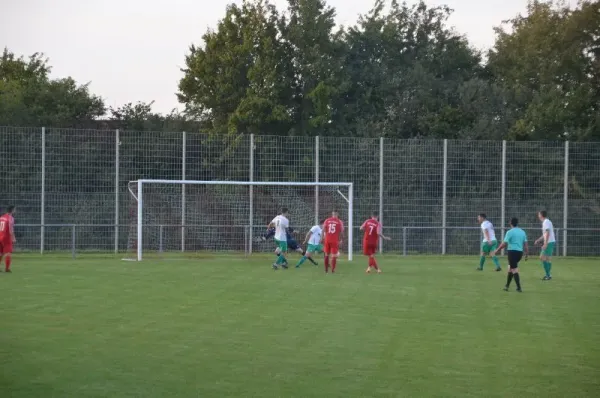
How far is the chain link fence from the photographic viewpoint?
→ 32031mm

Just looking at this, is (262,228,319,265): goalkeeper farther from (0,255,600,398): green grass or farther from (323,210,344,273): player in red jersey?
(0,255,600,398): green grass

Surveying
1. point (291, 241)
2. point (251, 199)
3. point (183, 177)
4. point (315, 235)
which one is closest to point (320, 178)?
point (251, 199)

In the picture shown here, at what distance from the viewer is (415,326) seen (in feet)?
46.0

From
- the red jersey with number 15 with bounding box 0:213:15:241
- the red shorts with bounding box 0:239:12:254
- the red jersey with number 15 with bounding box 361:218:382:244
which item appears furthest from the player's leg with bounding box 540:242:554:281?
the red jersey with number 15 with bounding box 0:213:15:241

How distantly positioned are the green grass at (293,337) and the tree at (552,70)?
21673mm

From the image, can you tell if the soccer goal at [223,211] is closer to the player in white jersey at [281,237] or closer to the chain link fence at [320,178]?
the chain link fence at [320,178]

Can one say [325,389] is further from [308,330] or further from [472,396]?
[308,330]

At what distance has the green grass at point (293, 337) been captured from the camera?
9461 mm

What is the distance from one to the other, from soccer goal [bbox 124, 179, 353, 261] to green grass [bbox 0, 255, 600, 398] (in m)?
9.46

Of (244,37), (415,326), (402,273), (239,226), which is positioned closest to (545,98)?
(244,37)

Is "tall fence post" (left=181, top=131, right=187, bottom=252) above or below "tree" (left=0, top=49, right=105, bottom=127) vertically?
below

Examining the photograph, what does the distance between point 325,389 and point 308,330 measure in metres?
4.13

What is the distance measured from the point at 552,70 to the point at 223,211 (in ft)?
72.8

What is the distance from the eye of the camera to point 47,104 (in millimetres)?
45125
